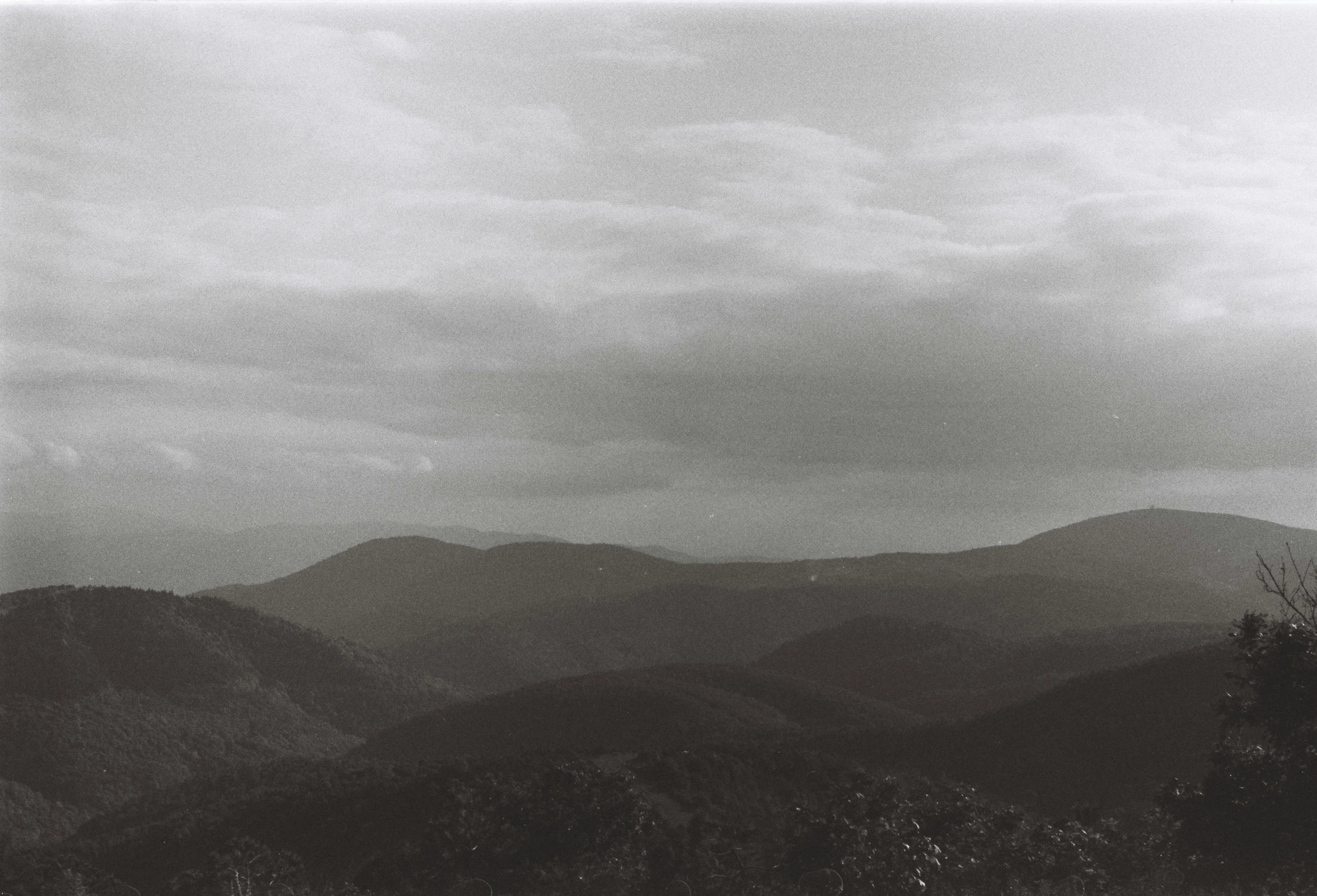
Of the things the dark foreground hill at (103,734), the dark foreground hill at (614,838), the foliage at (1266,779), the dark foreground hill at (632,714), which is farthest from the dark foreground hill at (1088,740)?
the dark foreground hill at (103,734)

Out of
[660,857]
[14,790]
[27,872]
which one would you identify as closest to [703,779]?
[660,857]

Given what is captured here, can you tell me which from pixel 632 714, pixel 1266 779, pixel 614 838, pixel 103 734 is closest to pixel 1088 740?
pixel 632 714

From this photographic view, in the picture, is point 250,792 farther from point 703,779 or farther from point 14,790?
point 14,790

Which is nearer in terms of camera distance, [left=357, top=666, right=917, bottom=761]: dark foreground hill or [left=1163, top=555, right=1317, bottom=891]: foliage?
[left=1163, top=555, right=1317, bottom=891]: foliage

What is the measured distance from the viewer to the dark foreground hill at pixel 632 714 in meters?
149

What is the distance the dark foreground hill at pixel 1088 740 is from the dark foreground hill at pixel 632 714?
13977 mm

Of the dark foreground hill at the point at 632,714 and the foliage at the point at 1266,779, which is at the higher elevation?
the foliage at the point at 1266,779

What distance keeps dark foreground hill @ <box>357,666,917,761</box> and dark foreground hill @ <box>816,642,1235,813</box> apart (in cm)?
1398

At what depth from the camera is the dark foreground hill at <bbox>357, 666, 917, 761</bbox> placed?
5866 inches

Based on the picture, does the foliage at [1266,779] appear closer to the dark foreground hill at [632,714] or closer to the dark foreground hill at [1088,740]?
the dark foreground hill at [1088,740]

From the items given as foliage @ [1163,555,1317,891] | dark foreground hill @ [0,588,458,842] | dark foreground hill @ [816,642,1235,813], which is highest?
foliage @ [1163,555,1317,891]

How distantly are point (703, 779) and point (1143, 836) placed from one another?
42199 mm

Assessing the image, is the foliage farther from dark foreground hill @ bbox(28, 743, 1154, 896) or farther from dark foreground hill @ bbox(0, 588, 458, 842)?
dark foreground hill @ bbox(0, 588, 458, 842)

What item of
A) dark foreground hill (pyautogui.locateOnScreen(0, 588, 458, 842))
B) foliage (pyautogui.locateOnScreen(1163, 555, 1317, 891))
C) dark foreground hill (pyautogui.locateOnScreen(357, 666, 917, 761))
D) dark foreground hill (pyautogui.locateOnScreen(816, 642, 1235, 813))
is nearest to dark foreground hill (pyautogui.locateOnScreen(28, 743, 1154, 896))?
foliage (pyautogui.locateOnScreen(1163, 555, 1317, 891))
